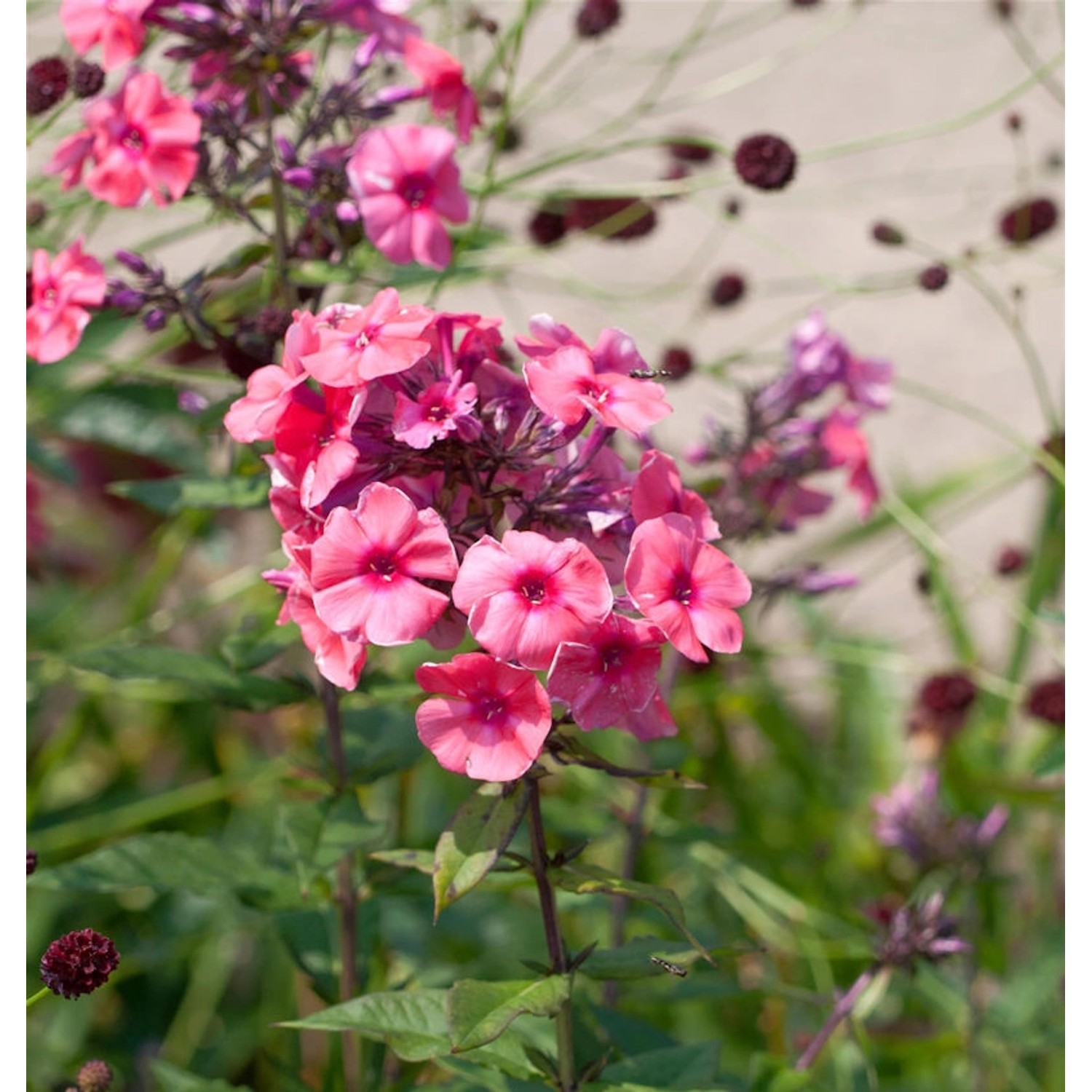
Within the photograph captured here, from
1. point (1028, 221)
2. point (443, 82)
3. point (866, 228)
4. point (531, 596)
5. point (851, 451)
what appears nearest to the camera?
point (531, 596)

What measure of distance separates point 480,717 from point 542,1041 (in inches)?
11.8

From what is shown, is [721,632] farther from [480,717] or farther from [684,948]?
[684,948]

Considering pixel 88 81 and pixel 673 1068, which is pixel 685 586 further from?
pixel 88 81

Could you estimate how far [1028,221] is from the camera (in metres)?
1.41

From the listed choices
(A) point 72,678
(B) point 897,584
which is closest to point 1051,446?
(A) point 72,678

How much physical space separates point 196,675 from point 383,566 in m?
0.32

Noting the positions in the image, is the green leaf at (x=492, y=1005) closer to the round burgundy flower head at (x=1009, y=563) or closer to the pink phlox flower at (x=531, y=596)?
the pink phlox flower at (x=531, y=596)

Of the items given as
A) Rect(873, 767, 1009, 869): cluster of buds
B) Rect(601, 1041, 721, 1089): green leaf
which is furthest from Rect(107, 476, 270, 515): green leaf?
Rect(873, 767, 1009, 869): cluster of buds

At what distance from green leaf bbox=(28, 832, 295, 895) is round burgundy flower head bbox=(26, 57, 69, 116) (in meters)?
0.55

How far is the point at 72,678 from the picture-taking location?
1459 mm

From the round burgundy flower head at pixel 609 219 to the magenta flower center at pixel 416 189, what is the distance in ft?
1.55

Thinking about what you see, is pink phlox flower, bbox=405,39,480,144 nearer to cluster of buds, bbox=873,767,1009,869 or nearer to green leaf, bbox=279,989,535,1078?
green leaf, bbox=279,989,535,1078

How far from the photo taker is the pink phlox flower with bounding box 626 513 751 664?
693mm

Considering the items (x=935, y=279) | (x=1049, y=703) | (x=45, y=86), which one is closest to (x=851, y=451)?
(x=935, y=279)
